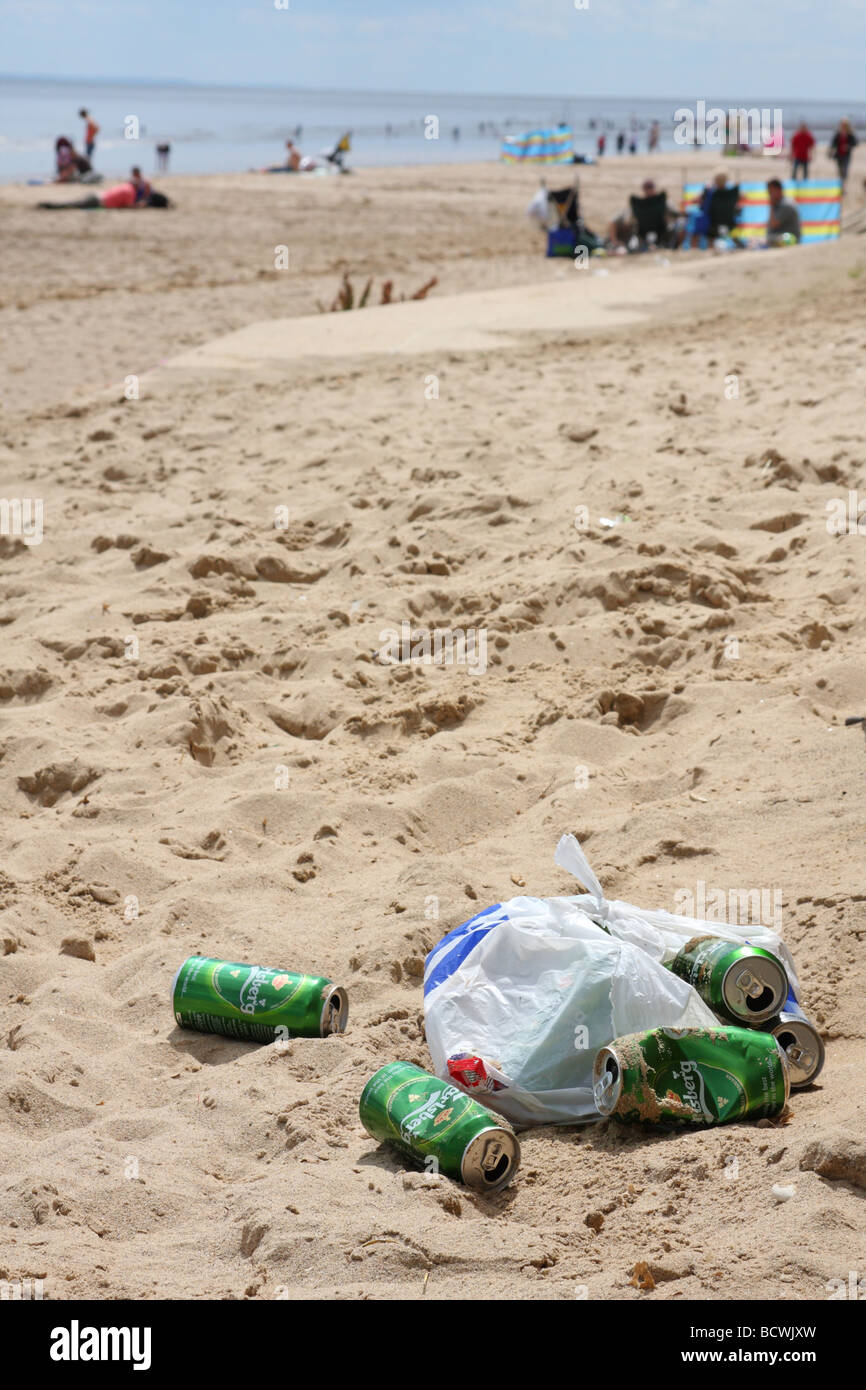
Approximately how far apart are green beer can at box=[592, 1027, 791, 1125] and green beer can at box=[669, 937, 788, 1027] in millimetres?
165

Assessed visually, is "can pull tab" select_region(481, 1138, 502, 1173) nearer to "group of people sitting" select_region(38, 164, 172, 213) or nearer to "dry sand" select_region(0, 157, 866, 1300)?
"dry sand" select_region(0, 157, 866, 1300)

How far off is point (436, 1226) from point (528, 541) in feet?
12.6

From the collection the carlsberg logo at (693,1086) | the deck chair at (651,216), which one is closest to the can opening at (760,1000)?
the carlsberg logo at (693,1086)

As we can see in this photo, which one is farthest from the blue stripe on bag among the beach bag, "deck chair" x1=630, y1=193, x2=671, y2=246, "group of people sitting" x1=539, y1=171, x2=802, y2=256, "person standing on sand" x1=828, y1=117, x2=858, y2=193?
"person standing on sand" x1=828, y1=117, x2=858, y2=193

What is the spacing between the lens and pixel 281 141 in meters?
55.9

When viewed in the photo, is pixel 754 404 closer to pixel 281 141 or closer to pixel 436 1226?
pixel 436 1226

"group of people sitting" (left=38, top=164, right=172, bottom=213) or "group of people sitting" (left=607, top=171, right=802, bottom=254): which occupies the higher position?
"group of people sitting" (left=38, top=164, right=172, bottom=213)

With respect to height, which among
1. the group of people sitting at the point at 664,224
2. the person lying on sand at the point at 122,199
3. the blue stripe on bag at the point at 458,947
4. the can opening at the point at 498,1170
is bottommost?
the can opening at the point at 498,1170

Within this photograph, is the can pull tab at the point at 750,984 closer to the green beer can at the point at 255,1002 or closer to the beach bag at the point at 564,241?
the green beer can at the point at 255,1002

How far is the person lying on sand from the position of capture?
21672mm

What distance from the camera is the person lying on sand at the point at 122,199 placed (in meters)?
21.7

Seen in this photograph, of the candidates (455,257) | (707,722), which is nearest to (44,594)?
(707,722)

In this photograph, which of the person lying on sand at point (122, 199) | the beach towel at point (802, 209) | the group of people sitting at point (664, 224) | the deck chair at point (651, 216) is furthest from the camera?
the person lying on sand at point (122, 199)

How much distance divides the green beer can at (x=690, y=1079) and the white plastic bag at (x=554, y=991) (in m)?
0.10
